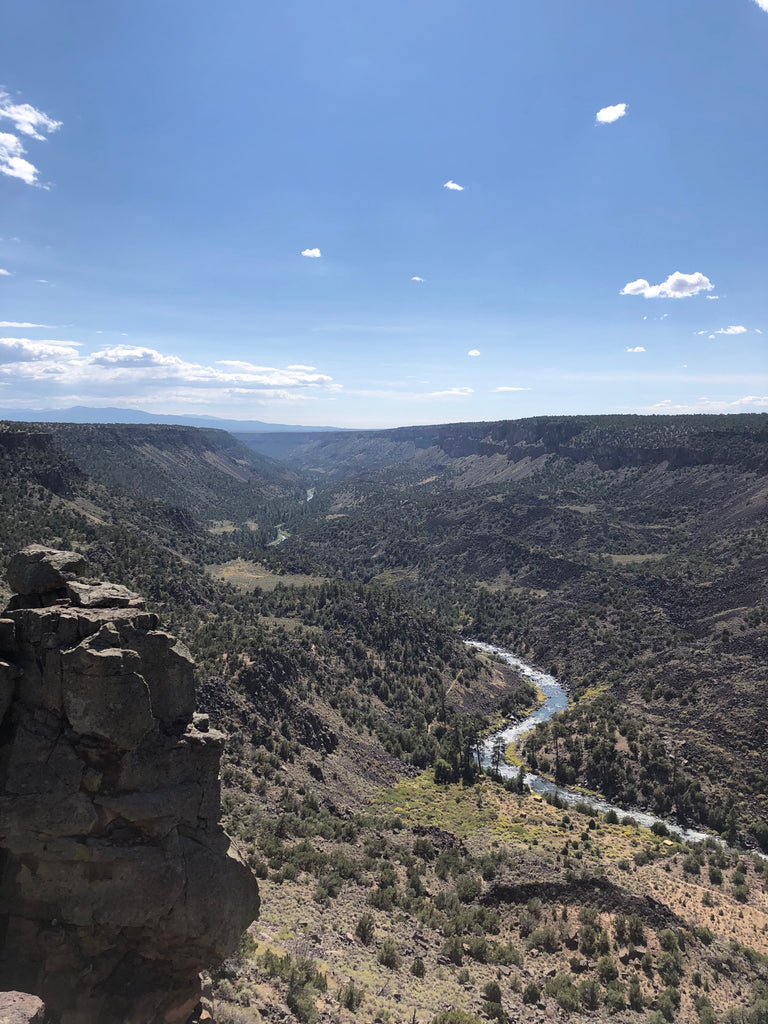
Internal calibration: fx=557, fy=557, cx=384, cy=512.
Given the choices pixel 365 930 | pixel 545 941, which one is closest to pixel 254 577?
pixel 365 930

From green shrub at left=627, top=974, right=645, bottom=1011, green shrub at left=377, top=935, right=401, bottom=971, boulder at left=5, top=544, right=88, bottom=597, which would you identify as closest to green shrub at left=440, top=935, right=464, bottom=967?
green shrub at left=377, top=935, right=401, bottom=971

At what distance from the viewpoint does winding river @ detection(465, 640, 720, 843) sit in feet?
189

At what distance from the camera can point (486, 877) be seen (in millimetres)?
38094

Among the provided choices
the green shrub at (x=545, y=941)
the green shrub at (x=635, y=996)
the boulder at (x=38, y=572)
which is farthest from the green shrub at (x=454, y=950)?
the boulder at (x=38, y=572)

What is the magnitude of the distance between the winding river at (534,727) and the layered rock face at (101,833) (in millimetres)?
53452

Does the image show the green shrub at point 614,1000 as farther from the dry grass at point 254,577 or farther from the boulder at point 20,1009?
the dry grass at point 254,577

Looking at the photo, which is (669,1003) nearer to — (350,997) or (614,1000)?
(614,1000)

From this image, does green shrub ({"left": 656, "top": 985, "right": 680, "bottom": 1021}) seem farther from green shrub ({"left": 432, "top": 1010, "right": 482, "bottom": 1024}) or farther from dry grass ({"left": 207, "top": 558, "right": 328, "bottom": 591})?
dry grass ({"left": 207, "top": 558, "right": 328, "bottom": 591})

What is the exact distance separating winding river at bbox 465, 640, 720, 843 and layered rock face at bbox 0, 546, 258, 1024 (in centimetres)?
5345

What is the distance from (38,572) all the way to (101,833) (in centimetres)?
716

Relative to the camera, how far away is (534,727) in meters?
78.1

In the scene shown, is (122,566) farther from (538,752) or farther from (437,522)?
(437,522)

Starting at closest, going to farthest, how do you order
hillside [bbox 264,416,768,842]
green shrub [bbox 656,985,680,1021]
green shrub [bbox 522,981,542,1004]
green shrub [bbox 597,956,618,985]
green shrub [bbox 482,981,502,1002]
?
green shrub [bbox 482,981,502,1002] → green shrub [bbox 522,981,542,1004] → green shrub [bbox 656,985,680,1021] → green shrub [bbox 597,956,618,985] → hillside [bbox 264,416,768,842]

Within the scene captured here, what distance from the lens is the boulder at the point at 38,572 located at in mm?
15742
